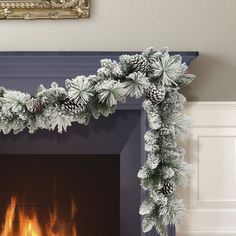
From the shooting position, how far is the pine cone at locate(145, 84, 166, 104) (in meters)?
1.69

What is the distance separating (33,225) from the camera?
2.12 metres

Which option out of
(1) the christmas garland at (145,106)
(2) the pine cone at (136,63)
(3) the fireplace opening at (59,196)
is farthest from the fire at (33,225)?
(2) the pine cone at (136,63)

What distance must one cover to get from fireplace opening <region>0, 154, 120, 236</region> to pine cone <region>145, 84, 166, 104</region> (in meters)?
0.48

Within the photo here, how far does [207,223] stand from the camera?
1999 millimetres

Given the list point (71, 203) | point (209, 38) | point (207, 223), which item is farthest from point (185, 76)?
point (71, 203)

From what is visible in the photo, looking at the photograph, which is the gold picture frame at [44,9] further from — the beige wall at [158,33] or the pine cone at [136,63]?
the pine cone at [136,63]

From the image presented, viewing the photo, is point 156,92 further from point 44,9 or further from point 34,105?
point 44,9

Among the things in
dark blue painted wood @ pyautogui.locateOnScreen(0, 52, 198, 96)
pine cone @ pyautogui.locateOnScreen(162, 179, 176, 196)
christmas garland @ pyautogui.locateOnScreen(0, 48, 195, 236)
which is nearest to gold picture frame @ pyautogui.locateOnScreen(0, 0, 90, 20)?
dark blue painted wood @ pyautogui.locateOnScreen(0, 52, 198, 96)

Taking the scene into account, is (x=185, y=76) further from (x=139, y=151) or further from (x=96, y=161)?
(x=96, y=161)

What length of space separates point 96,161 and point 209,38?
724mm

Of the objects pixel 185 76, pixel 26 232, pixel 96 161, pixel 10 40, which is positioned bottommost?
pixel 26 232

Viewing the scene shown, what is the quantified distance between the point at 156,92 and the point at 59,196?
2.39ft

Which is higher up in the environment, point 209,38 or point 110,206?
point 209,38

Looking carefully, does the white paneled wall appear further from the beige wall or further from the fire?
the fire
